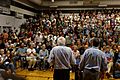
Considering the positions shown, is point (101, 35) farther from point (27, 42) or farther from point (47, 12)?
point (47, 12)

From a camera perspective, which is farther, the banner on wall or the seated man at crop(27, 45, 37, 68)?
the banner on wall

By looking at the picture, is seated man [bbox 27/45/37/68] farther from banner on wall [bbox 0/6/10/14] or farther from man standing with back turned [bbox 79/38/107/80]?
man standing with back turned [bbox 79/38/107/80]

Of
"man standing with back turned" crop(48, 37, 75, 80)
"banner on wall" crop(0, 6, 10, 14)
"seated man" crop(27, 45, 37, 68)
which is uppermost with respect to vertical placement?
"banner on wall" crop(0, 6, 10, 14)

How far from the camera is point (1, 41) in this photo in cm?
1348

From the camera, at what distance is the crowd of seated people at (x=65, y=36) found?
39.1ft

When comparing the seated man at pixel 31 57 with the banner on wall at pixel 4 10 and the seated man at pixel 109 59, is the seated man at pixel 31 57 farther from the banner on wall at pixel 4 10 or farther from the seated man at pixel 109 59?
the banner on wall at pixel 4 10

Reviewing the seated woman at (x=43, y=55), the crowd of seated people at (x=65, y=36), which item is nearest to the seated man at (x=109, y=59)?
the crowd of seated people at (x=65, y=36)

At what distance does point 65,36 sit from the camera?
51.4 ft

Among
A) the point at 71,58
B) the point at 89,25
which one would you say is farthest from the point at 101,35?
the point at 71,58

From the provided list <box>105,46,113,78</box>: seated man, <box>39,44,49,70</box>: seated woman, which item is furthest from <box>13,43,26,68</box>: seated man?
<box>105,46,113,78</box>: seated man

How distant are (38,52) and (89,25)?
228 inches

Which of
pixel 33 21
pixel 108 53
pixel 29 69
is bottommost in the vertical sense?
pixel 29 69

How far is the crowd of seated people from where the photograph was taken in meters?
11.9

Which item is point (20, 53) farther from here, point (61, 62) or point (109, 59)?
point (61, 62)
